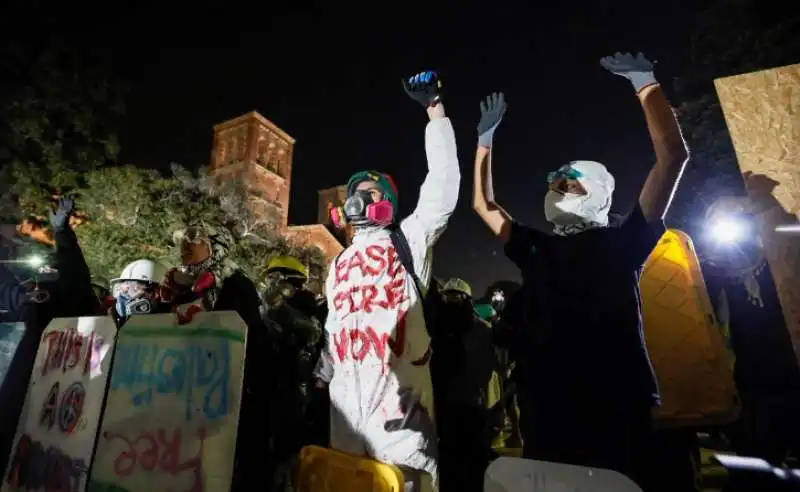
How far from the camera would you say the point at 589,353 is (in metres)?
2.30

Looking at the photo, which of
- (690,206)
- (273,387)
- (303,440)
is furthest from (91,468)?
(690,206)

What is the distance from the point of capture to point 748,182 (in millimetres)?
2826

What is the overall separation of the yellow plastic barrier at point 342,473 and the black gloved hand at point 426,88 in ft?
6.65

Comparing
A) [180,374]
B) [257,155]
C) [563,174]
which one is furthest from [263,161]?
[563,174]

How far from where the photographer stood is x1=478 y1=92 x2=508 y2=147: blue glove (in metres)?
3.10

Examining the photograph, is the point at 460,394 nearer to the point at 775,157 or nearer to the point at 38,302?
the point at 775,157

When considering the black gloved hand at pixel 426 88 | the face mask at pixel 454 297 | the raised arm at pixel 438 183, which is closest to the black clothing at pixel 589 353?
the raised arm at pixel 438 183

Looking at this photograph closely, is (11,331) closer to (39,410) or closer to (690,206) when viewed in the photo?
(39,410)

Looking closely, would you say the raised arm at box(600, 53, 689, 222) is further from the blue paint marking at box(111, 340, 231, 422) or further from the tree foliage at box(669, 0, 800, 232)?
the tree foliage at box(669, 0, 800, 232)

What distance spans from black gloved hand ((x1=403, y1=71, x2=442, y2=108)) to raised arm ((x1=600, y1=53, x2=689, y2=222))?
107 cm

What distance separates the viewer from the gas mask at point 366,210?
2.97 m

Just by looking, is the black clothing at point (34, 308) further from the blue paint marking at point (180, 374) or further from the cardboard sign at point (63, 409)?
the blue paint marking at point (180, 374)

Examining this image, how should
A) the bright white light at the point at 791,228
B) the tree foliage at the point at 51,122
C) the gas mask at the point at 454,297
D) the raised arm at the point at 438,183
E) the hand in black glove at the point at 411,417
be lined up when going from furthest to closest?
the tree foliage at the point at 51,122 → the gas mask at the point at 454,297 → the raised arm at the point at 438,183 → the bright white light at the point at 791,228 → the hand in black glove at the point at 411,417

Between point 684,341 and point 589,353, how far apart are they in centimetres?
61
